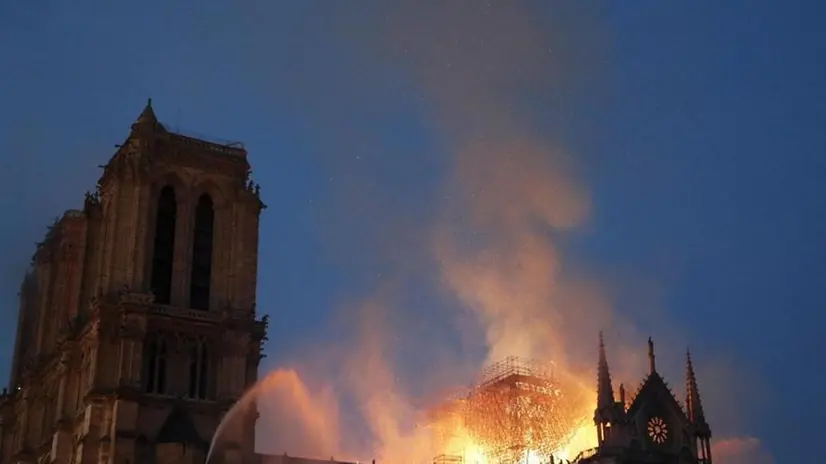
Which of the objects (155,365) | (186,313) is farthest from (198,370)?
(186,313)

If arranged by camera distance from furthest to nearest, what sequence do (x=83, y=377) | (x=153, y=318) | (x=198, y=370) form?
(x=83, y=377) < (x=198, y=370) < (x=153, y=318)

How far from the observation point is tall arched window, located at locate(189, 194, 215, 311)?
88125 millimetres

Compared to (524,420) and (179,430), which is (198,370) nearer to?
(179,430)

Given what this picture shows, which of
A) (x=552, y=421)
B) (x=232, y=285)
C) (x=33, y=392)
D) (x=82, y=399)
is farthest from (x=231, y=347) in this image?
(x=552, y=421)

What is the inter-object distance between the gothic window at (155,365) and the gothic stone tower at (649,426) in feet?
95.9

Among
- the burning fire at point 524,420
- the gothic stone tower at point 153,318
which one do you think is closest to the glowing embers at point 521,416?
the burning fire at point 524,420

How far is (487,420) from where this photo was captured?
328ft

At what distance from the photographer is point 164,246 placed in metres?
88.6

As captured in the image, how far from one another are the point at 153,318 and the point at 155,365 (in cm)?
323

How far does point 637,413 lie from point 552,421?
1337 cm

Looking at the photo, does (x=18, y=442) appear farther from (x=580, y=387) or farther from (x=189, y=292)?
(x=580, y=387)

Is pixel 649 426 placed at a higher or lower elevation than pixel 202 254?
lower

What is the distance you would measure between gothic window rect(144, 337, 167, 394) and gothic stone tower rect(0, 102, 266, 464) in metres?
0.09

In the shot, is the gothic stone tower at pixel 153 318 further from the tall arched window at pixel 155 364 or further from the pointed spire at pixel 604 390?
the pointed spire at pixel 604 390
